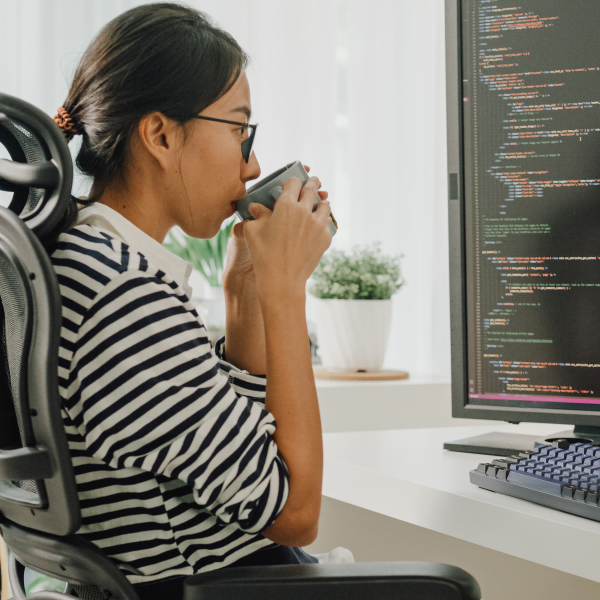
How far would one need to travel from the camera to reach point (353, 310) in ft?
5.79

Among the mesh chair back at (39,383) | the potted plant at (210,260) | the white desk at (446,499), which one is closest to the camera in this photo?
the mesh chair back at (39,383)

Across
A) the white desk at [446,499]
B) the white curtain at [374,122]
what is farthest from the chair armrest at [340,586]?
the white curtain at [374,122]

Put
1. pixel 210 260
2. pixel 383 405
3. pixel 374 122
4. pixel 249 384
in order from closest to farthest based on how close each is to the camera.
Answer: pixel 249 384 < pixel 383 405 < pixel 210 260 < pixel 374 122

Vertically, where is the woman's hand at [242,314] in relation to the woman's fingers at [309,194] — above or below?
below

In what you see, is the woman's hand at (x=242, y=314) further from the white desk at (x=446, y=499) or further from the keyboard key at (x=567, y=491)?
the keyboard key at (x=567, y=491)

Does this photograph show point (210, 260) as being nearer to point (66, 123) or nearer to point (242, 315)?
point (242, 315)

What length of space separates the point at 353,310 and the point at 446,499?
1.02 m

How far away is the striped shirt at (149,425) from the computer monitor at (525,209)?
1.63ft

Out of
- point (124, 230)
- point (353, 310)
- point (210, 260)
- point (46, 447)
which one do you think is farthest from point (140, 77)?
point (210, 260)

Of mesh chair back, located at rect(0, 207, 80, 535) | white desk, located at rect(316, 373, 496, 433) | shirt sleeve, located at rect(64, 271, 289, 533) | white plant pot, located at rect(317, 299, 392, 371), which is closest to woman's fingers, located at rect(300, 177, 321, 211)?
shirt sleeve, located at rect(64, 271, 289, 533)

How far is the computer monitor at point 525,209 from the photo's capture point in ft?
3.20

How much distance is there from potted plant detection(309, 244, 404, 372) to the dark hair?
104 centimetres

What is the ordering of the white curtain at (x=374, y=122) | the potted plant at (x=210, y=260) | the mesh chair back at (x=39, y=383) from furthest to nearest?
the white curtain at (x=374, y=122)
the potted plant at (x=210, y=260)
the mesh chair back at (x=39, y=383)

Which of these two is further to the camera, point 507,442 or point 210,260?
point 210,260
